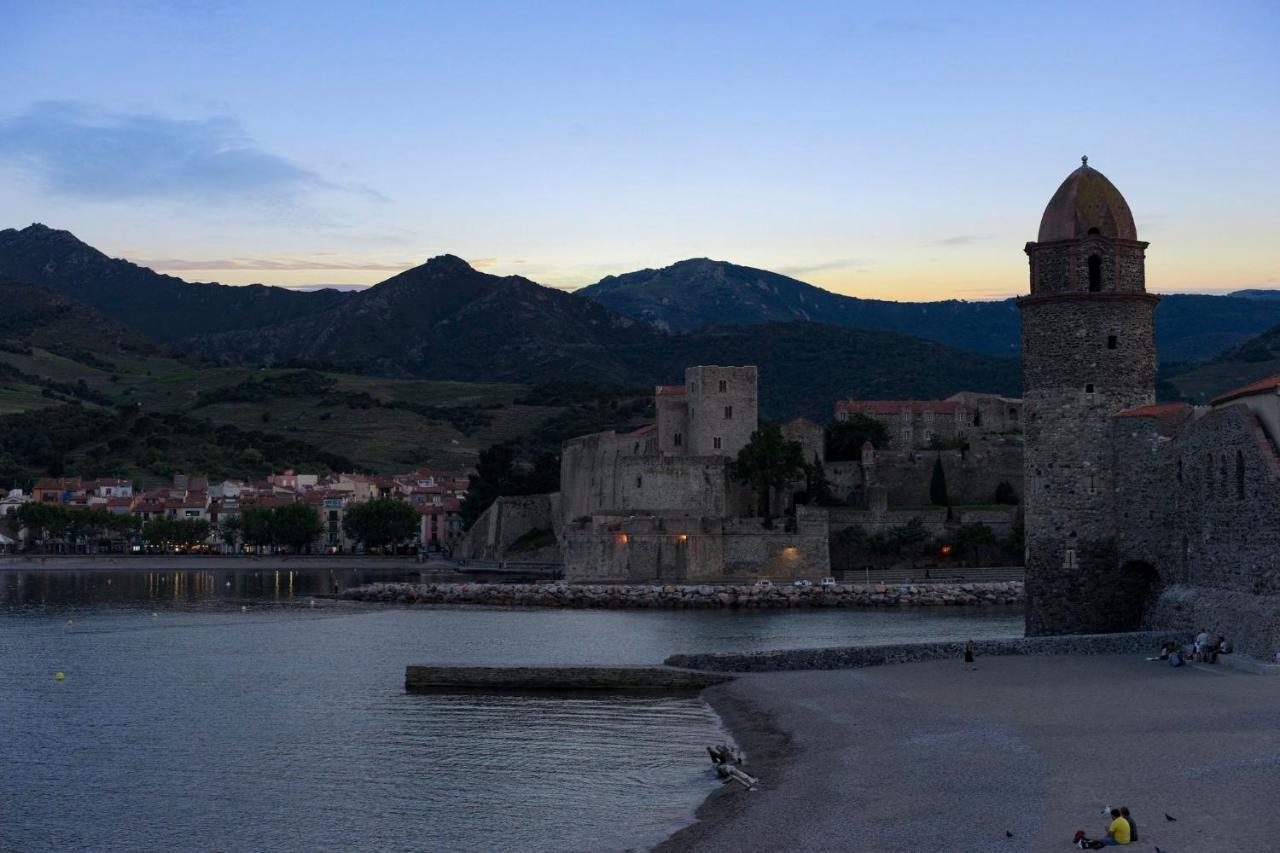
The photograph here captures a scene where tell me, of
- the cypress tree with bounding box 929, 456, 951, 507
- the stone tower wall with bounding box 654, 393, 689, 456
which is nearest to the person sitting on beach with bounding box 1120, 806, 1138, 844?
the cypress tree with bounding box 929, 456, 951, 507

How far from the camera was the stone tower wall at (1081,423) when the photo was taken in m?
26.9

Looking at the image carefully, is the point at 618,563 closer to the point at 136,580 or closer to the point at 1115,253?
the point at 136,580

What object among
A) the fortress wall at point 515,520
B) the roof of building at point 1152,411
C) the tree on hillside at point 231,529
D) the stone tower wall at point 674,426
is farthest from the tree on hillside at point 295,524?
the roof of building at point 1152,411

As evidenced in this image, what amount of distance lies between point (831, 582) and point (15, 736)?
35.0 m

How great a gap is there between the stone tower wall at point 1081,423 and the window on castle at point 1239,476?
12.7 feet

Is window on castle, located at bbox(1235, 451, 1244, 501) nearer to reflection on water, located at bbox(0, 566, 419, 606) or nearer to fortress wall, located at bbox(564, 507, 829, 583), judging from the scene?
fortress wall, located at bbox(564, 507, 829, 583)

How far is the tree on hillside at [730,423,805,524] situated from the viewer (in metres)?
59.4

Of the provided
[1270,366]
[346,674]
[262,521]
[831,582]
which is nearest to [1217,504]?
[346,674]

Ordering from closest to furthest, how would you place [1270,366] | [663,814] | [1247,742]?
1. [1247,742]
2. [663,814]
3. [1270,366]

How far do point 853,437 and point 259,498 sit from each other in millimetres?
45835

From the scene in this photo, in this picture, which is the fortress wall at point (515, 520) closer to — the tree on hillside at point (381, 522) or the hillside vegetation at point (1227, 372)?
the tree on hillside at point (381, 522)

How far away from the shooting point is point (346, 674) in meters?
33.2

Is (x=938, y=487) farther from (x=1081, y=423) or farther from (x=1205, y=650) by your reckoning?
(x=1205, y=650)

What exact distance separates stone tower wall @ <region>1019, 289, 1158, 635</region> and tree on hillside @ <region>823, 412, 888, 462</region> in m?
37.4
